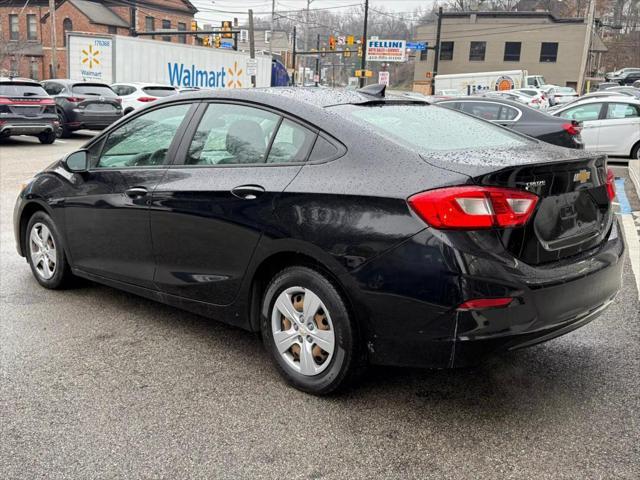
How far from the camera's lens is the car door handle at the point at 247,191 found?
3.55 meters

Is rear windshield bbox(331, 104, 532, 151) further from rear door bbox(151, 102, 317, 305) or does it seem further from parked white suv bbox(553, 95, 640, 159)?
parked white suv bbox(553, 95, 640, 159)

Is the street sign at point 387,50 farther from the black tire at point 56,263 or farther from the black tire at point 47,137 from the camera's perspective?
the black tire at point 56,263

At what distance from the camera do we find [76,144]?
18.5 metres

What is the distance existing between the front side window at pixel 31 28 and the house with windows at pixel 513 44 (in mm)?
34311

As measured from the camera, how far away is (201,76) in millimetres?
33719

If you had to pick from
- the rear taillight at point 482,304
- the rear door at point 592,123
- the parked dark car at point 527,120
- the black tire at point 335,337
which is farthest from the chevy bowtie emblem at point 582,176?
the rear door at point 592,123

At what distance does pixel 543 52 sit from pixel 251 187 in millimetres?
66216

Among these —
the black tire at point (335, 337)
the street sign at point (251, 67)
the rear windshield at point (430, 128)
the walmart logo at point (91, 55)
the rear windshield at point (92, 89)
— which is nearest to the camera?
the black tire at point (335, 337)

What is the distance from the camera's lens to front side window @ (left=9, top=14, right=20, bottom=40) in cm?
5788

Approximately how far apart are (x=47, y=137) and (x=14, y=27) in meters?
48.0

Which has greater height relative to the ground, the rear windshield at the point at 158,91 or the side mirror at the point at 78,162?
the side mirror at the point at 78,162

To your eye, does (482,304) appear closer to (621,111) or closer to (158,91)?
(621,111)

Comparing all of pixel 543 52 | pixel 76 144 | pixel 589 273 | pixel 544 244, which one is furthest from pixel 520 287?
pixel 543 52

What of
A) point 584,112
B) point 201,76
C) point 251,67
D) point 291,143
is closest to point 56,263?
point 291,143
